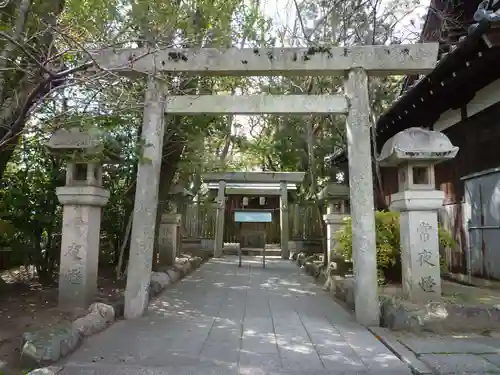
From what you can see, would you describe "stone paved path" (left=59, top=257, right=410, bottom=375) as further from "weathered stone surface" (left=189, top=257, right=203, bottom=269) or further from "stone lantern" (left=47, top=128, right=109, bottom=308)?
"weathered stone surface" (left=189, top=257, right=203, bottom=269)

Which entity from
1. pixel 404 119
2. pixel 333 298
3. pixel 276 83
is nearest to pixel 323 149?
pixel 276 83

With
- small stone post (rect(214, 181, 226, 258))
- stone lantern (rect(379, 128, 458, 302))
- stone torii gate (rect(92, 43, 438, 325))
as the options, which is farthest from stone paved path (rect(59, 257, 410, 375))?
small stone post (rect(214, 181, 226, 258))

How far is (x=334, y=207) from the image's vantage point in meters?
10.1

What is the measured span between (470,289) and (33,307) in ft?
22.4

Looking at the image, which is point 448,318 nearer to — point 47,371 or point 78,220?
point 47,371

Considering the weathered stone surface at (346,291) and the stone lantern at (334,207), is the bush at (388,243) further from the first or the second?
the stone lantern at (334,207)

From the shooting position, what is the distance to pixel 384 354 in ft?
14.5

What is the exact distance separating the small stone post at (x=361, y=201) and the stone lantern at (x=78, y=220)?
373 cm

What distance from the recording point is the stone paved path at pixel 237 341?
4004mm

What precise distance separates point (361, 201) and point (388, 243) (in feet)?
6.25

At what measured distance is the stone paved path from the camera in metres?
4.00

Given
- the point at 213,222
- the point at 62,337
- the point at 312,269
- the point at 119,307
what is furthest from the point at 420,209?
the point at 213,222

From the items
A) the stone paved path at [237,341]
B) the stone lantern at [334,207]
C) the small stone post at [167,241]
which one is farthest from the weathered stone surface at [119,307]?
the stone lantern at [334,207]

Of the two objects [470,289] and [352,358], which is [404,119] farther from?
[352,358]
